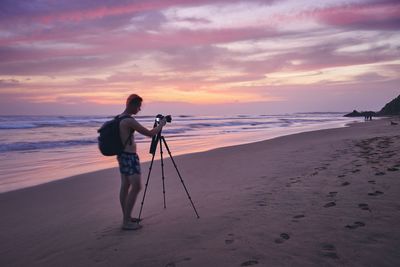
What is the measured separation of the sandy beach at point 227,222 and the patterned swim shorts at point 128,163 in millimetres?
896

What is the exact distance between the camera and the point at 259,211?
5375 mm

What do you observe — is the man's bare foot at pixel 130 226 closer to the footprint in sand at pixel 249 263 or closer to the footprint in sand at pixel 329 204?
the footprint in sand at pixel 249 263

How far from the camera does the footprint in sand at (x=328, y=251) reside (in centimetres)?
364

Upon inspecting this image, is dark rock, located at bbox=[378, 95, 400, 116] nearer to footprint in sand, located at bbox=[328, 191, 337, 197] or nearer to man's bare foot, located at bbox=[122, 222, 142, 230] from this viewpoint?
footprint in sand, located at bbox=[328, 191, 337, 197]

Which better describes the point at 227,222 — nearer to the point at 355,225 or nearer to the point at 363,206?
the point at 355,225

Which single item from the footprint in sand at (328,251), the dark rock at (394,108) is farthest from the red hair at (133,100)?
the dark rock at (394,108)

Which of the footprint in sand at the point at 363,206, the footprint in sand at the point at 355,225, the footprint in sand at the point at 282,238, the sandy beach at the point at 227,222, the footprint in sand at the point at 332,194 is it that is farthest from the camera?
the footprint in sand at the point at 332,194

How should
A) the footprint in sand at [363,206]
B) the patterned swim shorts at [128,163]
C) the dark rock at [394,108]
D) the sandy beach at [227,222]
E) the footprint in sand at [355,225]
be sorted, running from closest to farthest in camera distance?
the sandy beach at [227,222] → the footprint in sand at [355,225] → the footprint in sand at [363,206] → the patterned swim shorts at [128,163] → the dark rock at [394,108]

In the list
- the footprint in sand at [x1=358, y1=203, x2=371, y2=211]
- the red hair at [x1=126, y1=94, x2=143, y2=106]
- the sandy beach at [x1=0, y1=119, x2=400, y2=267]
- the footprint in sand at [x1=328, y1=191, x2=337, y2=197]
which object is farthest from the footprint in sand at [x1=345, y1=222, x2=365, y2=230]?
the red hair at [x1=126, y1=94, x2=143, y2=106]

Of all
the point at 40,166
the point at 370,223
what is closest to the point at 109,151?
the point at 370,223

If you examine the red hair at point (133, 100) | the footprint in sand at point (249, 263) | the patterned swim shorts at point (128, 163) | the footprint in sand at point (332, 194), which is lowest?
the footprint in sand at point (249, 263)

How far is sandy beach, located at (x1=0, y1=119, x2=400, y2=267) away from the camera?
387 centimetres

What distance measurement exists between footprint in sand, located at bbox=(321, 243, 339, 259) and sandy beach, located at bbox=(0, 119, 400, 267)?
10 millimetres

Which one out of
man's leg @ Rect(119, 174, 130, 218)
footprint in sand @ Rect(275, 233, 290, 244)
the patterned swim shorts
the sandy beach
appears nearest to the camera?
the sandy beach
